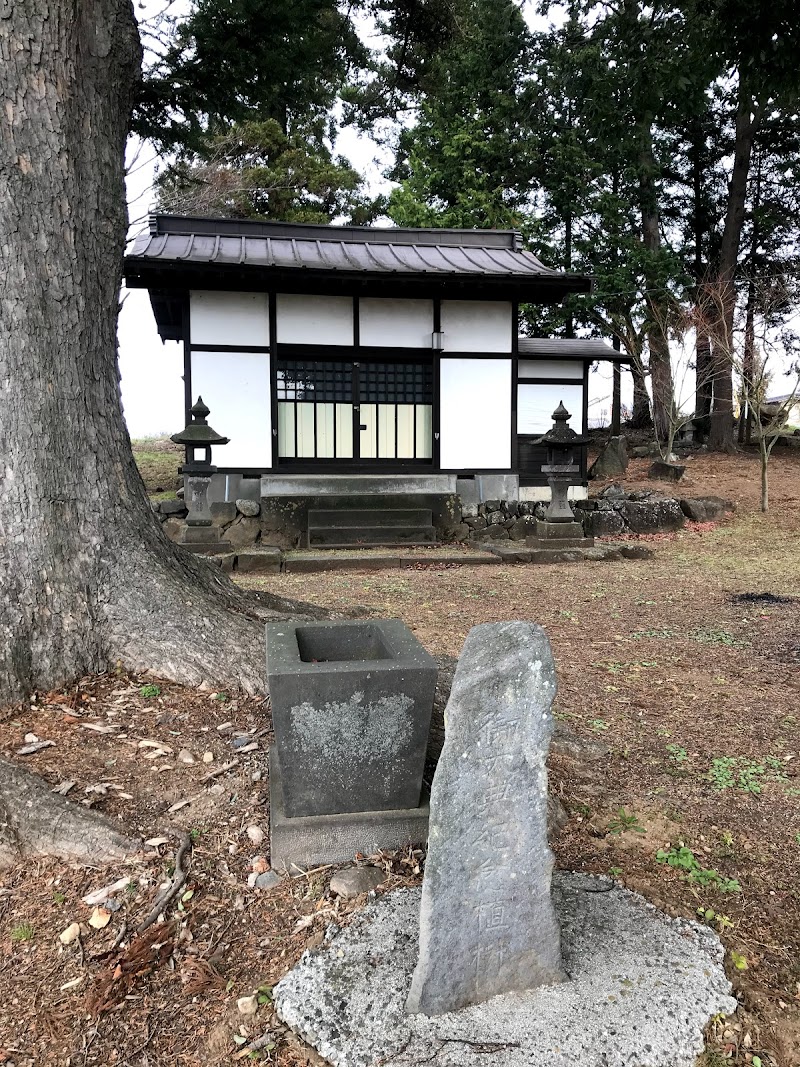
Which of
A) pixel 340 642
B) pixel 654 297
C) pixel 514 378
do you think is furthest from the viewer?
pixel 654 297

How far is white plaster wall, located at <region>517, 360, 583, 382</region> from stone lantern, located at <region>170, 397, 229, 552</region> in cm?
705

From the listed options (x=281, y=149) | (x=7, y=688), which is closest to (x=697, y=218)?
(x=281, y=149)

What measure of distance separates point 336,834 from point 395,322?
10725 mm

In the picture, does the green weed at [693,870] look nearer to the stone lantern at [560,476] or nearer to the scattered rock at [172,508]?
the stone lantern at [560,476]

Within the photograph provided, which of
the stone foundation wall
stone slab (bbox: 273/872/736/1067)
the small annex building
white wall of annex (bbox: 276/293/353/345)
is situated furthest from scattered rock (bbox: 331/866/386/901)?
white wall of annex (bbox: 276/293/353/345)

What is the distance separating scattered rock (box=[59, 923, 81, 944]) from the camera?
2.34 metres

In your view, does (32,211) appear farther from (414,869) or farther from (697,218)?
(697,218)

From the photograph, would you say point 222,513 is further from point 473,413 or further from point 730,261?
point 730,261

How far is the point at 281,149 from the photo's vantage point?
747 inches

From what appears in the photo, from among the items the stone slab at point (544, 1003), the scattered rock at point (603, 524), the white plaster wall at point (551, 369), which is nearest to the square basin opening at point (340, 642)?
the stone slab at point (544, 1003)

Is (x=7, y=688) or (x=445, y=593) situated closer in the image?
(x=7, y=688)

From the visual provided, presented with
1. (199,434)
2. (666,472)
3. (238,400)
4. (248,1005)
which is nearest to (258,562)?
(199,434)

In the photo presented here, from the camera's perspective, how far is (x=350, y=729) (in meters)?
2.67

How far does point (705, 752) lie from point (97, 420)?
11.6ft
